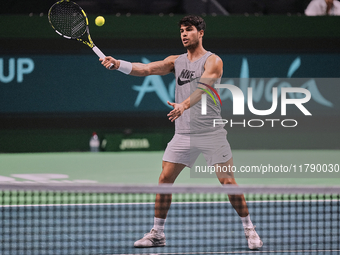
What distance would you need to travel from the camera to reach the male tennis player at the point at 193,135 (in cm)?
420

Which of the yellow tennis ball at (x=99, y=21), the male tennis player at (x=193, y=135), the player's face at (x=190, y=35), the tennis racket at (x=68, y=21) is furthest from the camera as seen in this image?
the yellow tennis ball at (x=99, y=21)

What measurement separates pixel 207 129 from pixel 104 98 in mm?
6235

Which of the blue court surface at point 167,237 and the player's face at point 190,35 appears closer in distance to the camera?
the blue court surface at point 167,237

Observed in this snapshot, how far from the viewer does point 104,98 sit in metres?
10.4

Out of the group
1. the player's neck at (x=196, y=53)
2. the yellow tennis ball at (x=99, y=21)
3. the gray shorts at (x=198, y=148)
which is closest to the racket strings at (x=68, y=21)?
the player's neck at (x=196, y=53)

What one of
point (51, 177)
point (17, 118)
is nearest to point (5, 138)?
point (17, 118)

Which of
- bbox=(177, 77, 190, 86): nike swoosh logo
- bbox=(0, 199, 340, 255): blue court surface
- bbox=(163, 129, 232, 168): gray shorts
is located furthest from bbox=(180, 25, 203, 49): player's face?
bbox=(0, 199, 340, 255): blue court surface

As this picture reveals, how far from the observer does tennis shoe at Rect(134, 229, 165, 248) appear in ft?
13.6

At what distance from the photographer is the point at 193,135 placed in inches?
170

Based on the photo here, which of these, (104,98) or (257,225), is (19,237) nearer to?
(257,225)

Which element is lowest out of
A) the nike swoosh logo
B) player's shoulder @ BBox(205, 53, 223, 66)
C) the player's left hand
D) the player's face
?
the player's left hand

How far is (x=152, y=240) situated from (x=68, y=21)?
8.25 feet

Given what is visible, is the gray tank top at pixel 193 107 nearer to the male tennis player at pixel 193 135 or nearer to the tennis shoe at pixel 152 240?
the male tennis player at pixel 193 135

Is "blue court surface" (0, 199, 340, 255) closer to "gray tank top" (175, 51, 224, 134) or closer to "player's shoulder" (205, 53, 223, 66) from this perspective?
"gray tank top" (175, 51, 224, 134)
